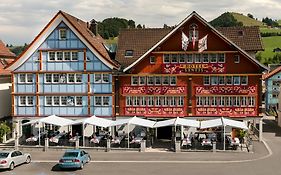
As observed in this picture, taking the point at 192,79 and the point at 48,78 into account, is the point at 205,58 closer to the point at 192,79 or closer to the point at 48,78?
the point at 192,79

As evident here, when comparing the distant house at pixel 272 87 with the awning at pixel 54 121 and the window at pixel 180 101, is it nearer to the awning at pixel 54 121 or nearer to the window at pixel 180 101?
the window at pixel 180 101

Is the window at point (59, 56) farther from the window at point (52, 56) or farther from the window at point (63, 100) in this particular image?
the window at point (63, 100)

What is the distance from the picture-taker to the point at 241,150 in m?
39.8

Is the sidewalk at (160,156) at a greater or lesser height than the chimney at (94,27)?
lesser

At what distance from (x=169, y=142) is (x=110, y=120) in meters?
6.50

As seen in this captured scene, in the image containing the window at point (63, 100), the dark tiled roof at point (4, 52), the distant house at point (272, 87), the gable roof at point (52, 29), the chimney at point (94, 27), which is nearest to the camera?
the gable roof at point (52, 29)

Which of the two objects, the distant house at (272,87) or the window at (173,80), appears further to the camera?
the distant house at (272,87)

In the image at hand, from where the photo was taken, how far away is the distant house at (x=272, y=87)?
83.5m

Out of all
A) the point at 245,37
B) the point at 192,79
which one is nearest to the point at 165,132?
the point at 192,79

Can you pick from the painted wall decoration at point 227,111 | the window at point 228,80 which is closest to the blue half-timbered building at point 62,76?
the painted wall decoration at point 227,111

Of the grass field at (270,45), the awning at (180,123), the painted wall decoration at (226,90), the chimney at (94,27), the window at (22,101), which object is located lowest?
the awning at (180,123)

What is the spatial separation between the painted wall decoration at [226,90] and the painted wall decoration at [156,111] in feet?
8.87

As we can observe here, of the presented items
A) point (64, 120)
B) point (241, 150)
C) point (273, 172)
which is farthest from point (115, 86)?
point (273, 172)

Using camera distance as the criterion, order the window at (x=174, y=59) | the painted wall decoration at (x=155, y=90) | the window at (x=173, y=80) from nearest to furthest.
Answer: the window at (x=174, y=59) < the painted wall decoration at (x=155, y=90) < the window at (x=173, y=80)
